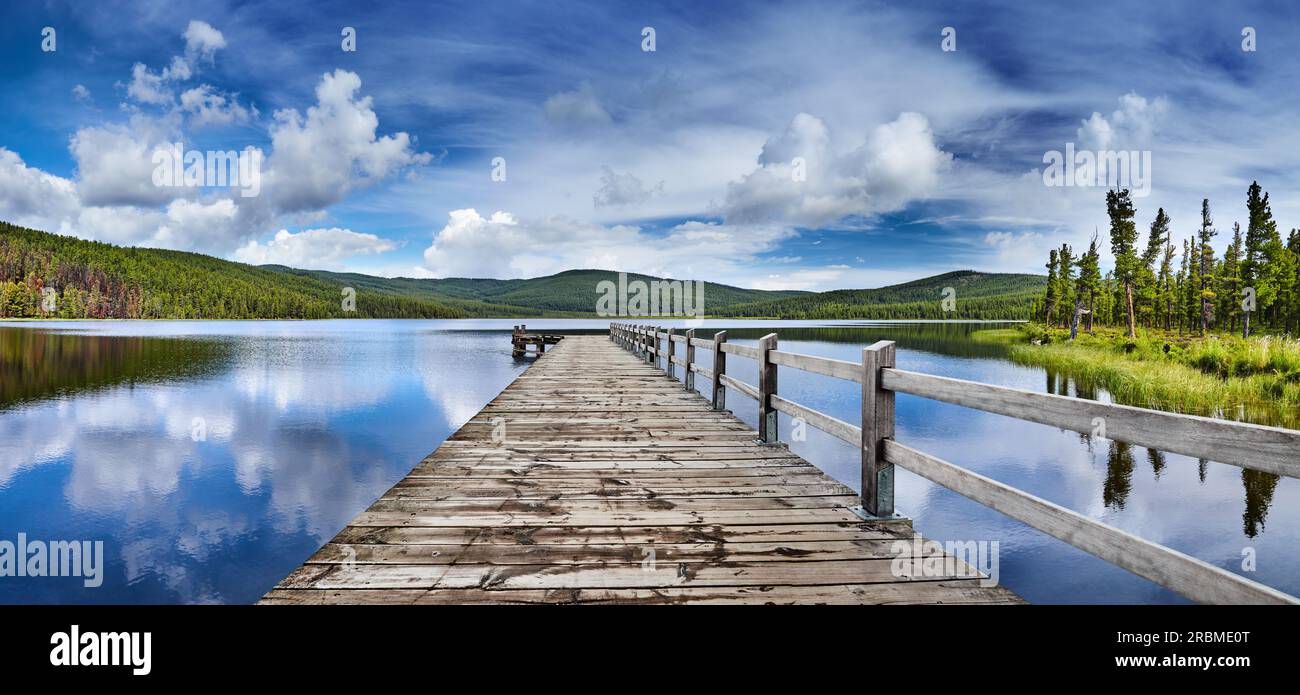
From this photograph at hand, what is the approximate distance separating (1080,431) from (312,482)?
14951mm

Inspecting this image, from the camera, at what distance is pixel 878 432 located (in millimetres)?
4688

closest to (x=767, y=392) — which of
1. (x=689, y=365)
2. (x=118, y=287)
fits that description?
(x=689, y=365)

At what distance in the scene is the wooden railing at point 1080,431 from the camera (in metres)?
2.21

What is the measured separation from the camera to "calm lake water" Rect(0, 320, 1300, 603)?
8.91 meters

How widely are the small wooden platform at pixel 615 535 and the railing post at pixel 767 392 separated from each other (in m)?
0.21

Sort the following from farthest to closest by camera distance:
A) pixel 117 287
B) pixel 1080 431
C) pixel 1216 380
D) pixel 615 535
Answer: pixel 117 287, pixel 1216 380, pixel 615 535, pixel 1080 431

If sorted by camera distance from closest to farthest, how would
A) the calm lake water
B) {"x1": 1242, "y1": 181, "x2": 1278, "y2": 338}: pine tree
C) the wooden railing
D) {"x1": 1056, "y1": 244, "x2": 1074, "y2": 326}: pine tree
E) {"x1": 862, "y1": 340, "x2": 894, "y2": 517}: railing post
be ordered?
the wooden railing → {"x1": 862, "y1": 340, "x2": 894, "y2": 517}: railing post → the calm lake water → {"x1": 1242, "y1": 181, "x2": 1278, "y2": 338}: pine tree → {"x1": 1056, "y1": 244, "x2": 1074, "y2": 326}: pine tree

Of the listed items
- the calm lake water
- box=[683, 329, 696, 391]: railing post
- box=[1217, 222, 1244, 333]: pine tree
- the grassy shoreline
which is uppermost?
box=[1217, 222, 1244, 333]: pine tree

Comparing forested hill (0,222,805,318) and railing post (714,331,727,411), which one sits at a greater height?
forested hill (0,222,805,318)

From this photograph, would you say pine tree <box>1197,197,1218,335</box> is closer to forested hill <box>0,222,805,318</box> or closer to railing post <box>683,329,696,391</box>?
railing post <box>683,329,696,391</box>

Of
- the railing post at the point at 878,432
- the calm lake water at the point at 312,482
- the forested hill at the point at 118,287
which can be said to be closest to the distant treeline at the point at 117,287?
the forested hill at the point at 118,287

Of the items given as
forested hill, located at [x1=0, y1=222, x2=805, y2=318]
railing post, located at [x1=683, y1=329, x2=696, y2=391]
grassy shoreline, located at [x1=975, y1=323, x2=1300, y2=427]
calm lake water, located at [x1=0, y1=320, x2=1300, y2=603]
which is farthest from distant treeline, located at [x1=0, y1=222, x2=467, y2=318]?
grassy shoreline, located at [x1=975, y1=323, x2=1300, y2=427]

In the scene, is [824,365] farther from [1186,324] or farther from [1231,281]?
[1186,324]
